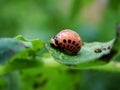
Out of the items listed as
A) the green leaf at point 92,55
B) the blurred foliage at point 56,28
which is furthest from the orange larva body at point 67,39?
the green leaf at point 92,55

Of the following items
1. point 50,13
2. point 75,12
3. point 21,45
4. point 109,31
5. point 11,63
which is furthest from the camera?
point 50,13

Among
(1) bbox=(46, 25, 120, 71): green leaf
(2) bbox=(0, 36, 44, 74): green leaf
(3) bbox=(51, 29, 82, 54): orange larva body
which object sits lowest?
(1) bbox=(46, 25, 120, 71): green leaf

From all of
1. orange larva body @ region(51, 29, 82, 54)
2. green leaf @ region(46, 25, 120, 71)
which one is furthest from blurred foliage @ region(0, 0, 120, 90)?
green leaf @ region(46, 25, 120, 71)

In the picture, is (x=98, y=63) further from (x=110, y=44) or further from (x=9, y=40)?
(x=9, y=40)

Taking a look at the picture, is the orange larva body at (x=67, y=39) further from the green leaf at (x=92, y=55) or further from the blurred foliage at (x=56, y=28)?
the green leaf at (x=92, y=55)

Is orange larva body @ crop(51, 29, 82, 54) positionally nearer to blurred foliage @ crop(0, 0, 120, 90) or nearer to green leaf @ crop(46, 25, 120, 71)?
blurred foliage @ crop(0, 0, 120, 90)

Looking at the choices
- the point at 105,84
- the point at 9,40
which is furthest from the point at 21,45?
the point at 105,84

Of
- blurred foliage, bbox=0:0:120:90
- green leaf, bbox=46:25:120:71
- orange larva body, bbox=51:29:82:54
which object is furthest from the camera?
blurred foliage, bbox=0:0:120:90

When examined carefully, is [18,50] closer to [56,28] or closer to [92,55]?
[92,55]
